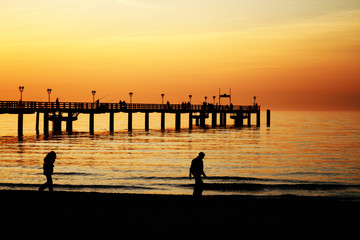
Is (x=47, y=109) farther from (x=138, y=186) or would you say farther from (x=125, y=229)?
(x=125, y=229)

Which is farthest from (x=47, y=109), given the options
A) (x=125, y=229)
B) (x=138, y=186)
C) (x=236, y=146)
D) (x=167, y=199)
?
(x=125, y=229)

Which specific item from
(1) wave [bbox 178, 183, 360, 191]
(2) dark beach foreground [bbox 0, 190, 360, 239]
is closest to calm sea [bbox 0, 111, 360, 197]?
(1) wave [bbox 178, 183, 360, 191]

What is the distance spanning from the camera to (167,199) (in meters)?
18.5

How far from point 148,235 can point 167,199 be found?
20.6ft

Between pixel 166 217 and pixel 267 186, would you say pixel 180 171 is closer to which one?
pixel 267 186

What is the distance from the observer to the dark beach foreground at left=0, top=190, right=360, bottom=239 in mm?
12414

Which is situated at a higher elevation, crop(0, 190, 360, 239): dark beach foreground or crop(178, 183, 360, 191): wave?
crop(0, 190, 360, 239): dark beach foreground

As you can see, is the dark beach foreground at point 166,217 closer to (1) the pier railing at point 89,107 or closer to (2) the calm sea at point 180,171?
(2) the calm sea at point 180,171

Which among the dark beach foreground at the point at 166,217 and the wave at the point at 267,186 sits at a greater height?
the dark beach foreground at the point at 166,217

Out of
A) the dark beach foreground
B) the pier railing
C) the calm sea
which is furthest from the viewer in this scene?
the pier railing

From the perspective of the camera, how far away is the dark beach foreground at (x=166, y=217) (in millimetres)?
12414

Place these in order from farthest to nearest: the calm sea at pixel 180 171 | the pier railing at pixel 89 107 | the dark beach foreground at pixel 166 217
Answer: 1. the pier railing at pixel 89 107
2. the calm sea at pixel 180 171
3. the dark beach foreground at pixel 166 217

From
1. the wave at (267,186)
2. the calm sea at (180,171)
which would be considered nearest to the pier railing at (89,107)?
the calm sea at (180,171)

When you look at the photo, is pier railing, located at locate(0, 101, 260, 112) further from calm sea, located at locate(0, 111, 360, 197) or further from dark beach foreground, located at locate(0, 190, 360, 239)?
dark beach foreground, located at locate(0, 190, 360, 239)
